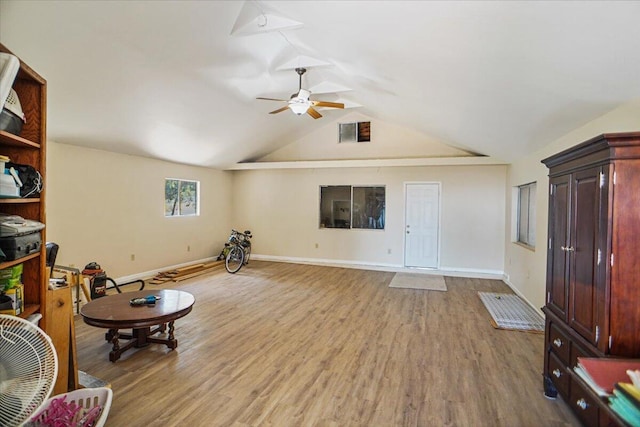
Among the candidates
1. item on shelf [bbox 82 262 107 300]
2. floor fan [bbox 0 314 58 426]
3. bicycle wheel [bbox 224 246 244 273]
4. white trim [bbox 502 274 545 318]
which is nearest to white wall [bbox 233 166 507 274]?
white trim [bbox 502 274 545 318]

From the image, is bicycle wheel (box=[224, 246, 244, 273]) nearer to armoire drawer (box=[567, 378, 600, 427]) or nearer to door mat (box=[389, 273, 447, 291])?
door mat (box=[389, 273, 447, 291])

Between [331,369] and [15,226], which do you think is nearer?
[15,226]

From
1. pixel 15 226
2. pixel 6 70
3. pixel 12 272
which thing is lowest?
pixel 12 272

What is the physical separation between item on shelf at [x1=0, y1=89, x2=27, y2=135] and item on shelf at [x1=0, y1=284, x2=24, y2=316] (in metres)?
0.83

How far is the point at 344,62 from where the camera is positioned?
3.73m

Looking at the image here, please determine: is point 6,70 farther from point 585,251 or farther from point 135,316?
point 585,251

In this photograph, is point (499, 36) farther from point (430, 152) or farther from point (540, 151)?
point (430, 152)

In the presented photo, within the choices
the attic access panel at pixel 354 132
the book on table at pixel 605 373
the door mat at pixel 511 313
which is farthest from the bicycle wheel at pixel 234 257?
the book on table at pixel 605 373

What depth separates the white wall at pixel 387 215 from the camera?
22.6 feet

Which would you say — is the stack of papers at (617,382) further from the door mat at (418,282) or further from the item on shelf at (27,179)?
the door mat at (418,282)

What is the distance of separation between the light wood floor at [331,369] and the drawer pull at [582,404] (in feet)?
1.08

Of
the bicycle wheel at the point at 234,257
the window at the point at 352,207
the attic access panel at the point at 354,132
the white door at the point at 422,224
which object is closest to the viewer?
the bicycle wheel at the point at 234,257

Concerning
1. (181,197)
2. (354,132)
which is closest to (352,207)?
(354,132)

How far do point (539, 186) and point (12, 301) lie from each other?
5.58m
